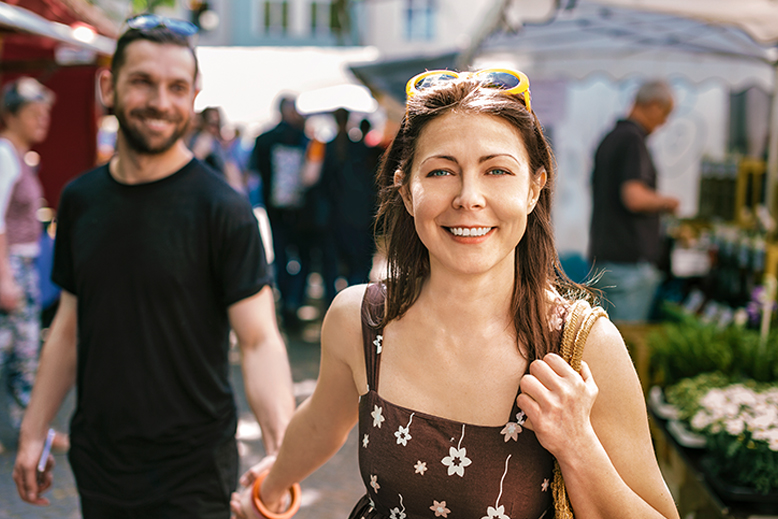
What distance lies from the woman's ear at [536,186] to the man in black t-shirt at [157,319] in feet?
3.26

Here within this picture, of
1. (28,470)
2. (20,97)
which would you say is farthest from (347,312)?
(20,97)

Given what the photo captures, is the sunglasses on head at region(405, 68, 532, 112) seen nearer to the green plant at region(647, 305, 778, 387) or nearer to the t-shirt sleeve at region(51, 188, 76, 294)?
the t-shirt sleeve at region(51, 188, 76, 294)

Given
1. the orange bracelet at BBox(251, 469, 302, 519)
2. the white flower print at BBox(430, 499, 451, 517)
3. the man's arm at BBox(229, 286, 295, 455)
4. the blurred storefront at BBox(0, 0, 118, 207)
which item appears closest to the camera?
the white flower print at BBox(430, 499, 451, 517)

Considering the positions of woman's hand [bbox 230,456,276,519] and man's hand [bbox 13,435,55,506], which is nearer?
woman's hand [bbox 230,456,276,519]

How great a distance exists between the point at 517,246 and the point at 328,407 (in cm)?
62

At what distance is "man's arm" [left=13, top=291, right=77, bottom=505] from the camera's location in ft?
7.02

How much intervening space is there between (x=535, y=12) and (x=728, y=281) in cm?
268

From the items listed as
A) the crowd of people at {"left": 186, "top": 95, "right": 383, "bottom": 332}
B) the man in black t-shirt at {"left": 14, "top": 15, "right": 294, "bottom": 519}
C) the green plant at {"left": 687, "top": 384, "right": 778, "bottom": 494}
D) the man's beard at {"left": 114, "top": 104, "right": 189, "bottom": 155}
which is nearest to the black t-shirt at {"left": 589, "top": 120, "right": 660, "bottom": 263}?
the green plant at {"left": 687, "top": 384, "right": 778, "bottom": 494}

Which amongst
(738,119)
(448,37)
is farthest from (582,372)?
(448,37)

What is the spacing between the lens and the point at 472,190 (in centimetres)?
132

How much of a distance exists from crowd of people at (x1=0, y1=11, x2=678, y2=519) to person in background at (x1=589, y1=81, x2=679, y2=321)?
11.1ft

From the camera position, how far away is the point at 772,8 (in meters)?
4.03

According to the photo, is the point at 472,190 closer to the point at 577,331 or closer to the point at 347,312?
the point at 577,331

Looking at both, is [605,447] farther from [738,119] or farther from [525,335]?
[738,119]
